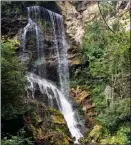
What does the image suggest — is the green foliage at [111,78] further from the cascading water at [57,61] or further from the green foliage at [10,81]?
the green foliage at [10,81]

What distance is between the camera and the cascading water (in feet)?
47.9

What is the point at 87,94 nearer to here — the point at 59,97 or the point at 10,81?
the point at 59,97

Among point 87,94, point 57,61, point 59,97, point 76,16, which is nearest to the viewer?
point 59,97

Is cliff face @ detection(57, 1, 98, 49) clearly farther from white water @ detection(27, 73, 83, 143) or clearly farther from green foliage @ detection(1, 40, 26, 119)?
green foliage @ detection(1, 40, 26, 119)

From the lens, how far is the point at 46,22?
61.4ft

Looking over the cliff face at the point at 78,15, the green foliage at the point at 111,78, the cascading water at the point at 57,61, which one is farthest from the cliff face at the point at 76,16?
the green foliage at the point at 111,78

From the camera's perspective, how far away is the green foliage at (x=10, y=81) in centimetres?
908

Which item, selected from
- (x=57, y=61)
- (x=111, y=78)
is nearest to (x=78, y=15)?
A: (x=57, y=61)

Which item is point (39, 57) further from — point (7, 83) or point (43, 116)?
point (7, 83)

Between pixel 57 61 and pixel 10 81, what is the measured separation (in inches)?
327

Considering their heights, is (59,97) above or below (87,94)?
below

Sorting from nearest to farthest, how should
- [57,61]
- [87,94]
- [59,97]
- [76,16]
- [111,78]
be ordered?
1. [111,78]
2. [59,97]
3. [87,94]
4. [57,61]
5. [76,16]

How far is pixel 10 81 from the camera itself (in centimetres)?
920

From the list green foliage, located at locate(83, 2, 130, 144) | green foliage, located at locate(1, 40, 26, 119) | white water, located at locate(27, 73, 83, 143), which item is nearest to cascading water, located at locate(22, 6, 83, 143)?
white water, located at locate(27, 73, 83, 143)
